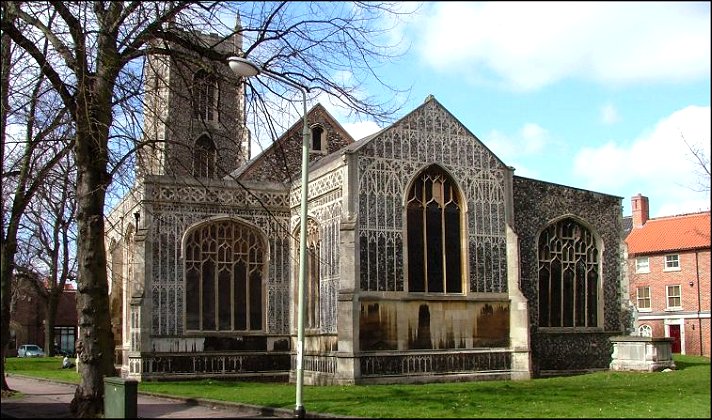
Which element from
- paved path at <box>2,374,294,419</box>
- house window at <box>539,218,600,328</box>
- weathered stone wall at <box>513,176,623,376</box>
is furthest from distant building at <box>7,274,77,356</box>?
paved path at <box>2,374,294,419</box>

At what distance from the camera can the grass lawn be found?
14641 mm

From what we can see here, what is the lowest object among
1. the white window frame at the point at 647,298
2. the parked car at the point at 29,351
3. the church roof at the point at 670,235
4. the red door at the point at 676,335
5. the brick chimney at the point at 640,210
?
the parked car at the point at 29,351

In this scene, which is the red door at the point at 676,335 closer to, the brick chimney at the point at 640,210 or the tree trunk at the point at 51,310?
the brick chimney at the point at 640,210

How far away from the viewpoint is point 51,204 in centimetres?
1825

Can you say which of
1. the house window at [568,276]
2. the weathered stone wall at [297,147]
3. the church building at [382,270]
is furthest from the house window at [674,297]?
the weathered stone wall at [297,147]

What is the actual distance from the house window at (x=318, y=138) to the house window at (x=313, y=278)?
22.5 ft

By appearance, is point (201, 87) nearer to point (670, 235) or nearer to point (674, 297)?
point (674, 297)

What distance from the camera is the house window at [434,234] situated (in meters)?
24.2

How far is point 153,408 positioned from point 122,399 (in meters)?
3.72

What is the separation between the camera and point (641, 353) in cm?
2609

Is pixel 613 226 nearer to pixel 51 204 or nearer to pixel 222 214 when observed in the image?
pixel 222 214

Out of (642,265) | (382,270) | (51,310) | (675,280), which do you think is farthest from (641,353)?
(51,310)

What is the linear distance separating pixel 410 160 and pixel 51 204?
1069 centimetres

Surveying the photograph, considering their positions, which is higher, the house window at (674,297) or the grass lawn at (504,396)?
the house window at (674,297)
